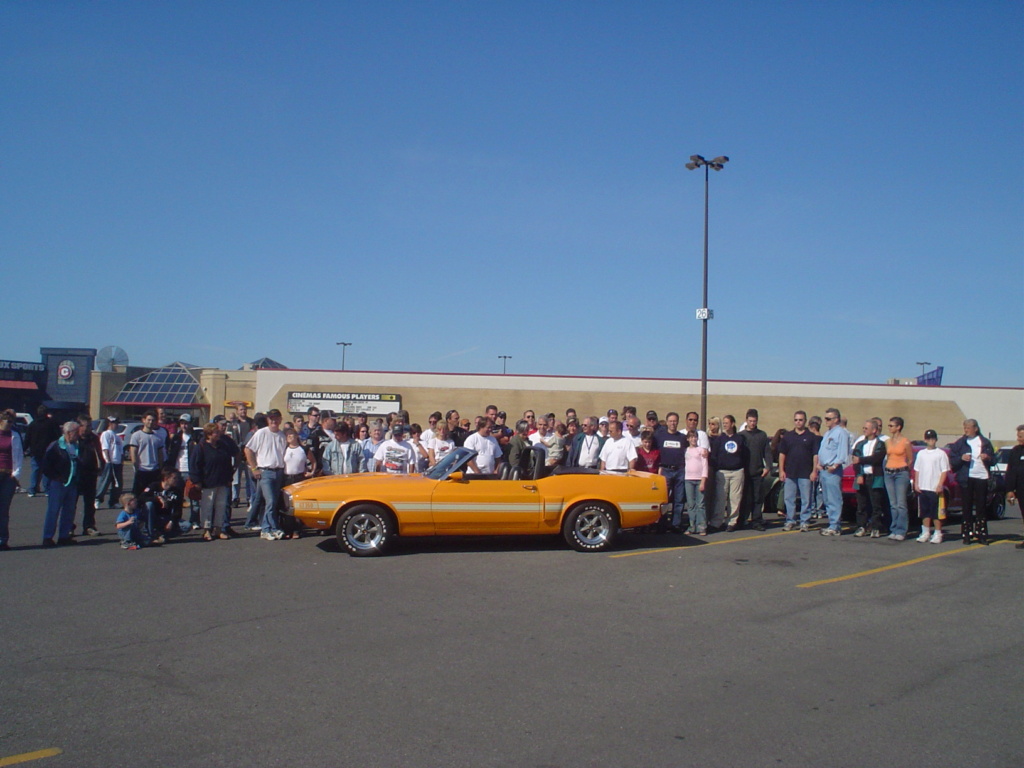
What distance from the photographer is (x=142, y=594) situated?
24.4ft

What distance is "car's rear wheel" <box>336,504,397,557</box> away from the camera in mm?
9445

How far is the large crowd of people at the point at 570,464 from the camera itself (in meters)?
10.2

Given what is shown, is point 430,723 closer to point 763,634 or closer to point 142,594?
point 763,634

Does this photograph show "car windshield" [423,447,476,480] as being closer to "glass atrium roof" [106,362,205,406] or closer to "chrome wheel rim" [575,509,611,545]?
"chrome wheel rim" [575,509,611,545]

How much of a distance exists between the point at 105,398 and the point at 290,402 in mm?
23722

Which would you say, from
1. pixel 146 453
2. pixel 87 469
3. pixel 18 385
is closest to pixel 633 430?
pixel 146 453

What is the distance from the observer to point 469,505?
962 cm

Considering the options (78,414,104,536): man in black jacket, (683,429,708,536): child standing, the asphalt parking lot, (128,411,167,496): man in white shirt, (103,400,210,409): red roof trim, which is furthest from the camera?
(103,400,210,409): red roof trim

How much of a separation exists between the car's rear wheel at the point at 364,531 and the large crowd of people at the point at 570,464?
1414 millimetres

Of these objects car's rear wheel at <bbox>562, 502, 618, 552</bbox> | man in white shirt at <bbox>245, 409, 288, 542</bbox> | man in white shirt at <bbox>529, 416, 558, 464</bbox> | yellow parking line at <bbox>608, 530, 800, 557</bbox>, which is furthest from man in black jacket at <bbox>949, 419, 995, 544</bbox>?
man in white shirt at <bbox>245, 409, 288, 542</bbox>

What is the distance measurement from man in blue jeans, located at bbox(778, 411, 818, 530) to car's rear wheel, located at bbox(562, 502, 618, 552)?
12.2ft

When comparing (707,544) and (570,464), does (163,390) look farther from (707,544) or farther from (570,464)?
(707,544)

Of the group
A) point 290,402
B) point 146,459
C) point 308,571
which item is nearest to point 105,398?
point 290,402

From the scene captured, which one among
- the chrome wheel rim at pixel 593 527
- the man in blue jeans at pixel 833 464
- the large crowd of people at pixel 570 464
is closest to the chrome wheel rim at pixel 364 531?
the large crowd of people at pixel 570 464
